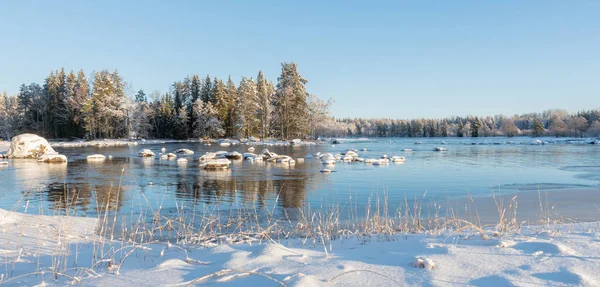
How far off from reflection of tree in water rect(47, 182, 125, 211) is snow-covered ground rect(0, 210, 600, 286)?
6878mm

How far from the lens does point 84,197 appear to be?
13375 millimetres

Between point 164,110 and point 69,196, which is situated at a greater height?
point 164,110

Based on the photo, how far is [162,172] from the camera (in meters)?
22.0

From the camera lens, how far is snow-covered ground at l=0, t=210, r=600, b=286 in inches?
126

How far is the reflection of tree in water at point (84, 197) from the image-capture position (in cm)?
1152

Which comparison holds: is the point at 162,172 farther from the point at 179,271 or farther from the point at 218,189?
the point at 179,271

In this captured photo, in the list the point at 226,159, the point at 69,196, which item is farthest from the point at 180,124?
the point at 69,196

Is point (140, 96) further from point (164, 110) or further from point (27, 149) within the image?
point (27, 149)

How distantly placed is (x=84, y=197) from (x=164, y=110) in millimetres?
69451

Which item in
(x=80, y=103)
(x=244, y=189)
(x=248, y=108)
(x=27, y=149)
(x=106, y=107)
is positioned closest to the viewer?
(x=244, y=189)

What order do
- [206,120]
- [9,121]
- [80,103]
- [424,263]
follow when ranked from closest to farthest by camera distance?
[424,263]
[80,103]
[206,120]
[9,121]

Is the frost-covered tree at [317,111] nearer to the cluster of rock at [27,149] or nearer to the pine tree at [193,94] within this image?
the pine tree at [193,94]

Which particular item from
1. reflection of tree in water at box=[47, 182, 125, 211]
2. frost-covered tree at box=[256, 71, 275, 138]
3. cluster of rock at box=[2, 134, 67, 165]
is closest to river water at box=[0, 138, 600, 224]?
reflection of tree in water at box=[47, 182, 125, 211]

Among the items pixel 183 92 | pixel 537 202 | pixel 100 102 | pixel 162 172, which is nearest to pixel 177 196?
pixel 162 172
